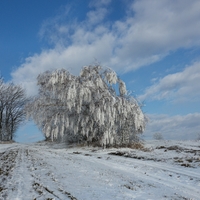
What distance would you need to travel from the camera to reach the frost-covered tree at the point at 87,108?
56.1 feet

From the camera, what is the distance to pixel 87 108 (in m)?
18.5

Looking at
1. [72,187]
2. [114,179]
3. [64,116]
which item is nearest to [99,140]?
[64,116]

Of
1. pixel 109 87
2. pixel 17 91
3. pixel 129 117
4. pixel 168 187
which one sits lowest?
pixel 168 187

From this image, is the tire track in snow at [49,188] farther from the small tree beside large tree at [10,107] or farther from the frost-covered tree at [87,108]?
the small tree beside large tree at [10,107]

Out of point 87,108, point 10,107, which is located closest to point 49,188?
point 87,108

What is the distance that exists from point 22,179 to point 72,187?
5.05 ft

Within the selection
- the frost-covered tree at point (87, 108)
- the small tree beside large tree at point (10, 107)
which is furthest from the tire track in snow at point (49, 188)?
the small tree beside large tree at point (10, 107)

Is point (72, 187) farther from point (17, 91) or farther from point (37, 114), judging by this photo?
point (17, 91)

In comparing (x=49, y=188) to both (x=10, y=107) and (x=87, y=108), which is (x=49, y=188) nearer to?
(x=87, y=108)

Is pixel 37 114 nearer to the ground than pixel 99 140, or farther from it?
farther from it

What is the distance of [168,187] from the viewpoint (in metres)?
5.71

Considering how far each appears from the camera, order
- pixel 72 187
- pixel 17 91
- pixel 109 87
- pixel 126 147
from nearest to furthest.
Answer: pixel 72 187
pixel 126 147
pixel 109 87
pixel 17 91

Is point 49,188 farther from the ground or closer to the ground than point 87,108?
closer to the ground

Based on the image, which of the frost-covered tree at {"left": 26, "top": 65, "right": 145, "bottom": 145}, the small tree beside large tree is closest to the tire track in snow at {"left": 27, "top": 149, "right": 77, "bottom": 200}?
the frost-covered tree at {"left": 26, "top": 65, "right": 145, "bottom": 145}
